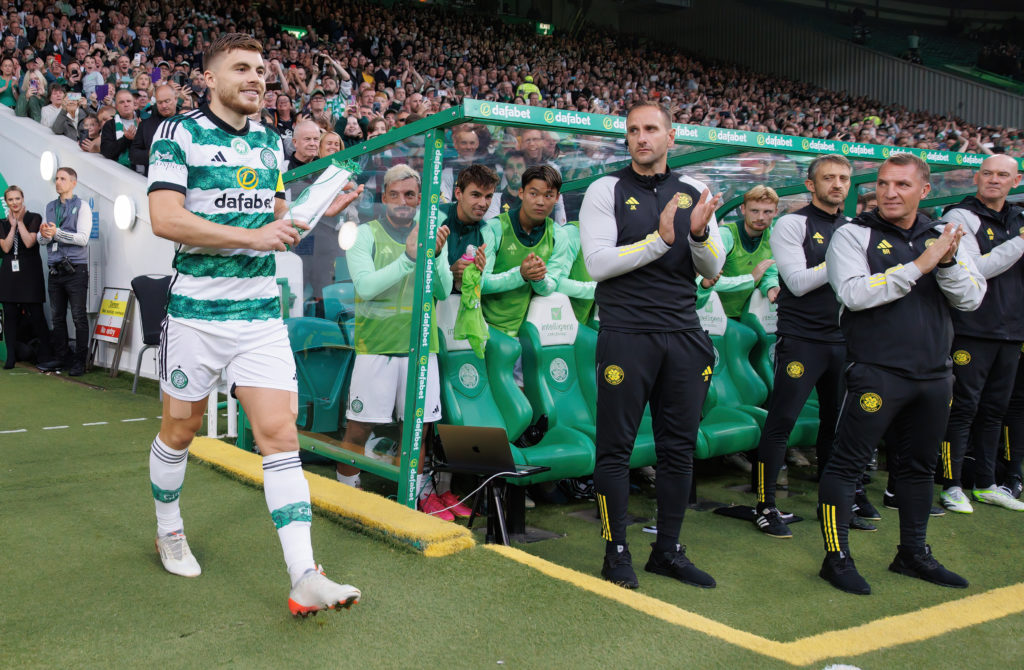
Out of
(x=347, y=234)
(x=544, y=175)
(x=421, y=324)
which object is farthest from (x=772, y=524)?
(x=347, y=234)

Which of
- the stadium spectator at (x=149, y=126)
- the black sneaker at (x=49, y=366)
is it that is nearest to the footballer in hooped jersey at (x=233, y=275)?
the stadium spectator at (x=149, y=126)

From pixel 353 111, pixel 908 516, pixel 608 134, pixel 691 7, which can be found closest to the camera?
pixel 908 516

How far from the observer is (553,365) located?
5066mm

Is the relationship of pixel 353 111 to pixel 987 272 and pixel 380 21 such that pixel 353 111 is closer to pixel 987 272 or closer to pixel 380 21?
pixel 987 272

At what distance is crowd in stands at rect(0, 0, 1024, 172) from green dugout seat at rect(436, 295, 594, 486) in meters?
2.80

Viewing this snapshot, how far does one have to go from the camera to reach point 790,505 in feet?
16.4

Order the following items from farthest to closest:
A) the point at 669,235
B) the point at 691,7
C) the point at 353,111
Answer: the point at 691,7, the point at 353,111, the point at 669,235

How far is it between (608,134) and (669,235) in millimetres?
1265

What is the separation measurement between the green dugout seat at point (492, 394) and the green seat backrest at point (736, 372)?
1.48 meters

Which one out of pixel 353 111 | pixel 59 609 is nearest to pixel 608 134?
pixel 59 609

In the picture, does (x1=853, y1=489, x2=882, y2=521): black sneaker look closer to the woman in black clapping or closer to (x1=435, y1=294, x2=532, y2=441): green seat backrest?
(x1=435, y1=294, x2=532, y2=441): green seat backrest

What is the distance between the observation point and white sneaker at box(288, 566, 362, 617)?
8.77 feet

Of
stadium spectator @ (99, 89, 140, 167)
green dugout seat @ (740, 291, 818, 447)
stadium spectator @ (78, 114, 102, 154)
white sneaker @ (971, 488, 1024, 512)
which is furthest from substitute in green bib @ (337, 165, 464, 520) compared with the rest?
stadium spectator @ (78, 114, 102, 154)

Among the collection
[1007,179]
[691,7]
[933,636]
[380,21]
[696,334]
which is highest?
[691,7]
